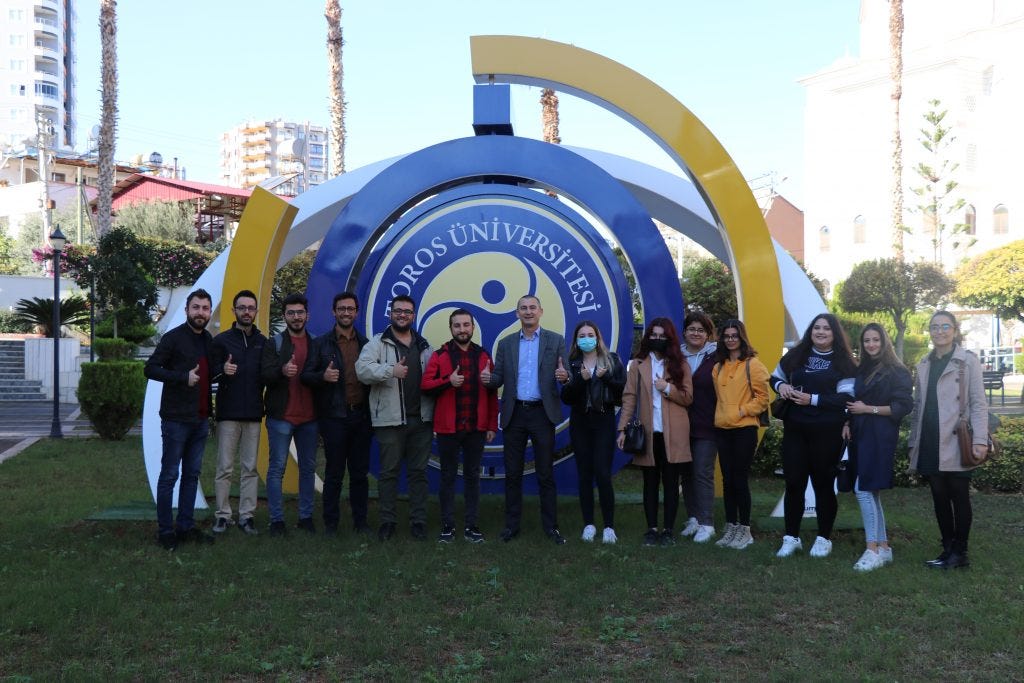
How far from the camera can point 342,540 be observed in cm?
738

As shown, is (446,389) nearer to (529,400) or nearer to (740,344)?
(529,400)

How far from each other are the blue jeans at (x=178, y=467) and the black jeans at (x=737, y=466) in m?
3.79

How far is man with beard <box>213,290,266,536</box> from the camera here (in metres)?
7.51

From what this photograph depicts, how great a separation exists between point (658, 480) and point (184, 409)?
137 inches

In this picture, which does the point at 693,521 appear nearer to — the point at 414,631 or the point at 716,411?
the point at 716,411

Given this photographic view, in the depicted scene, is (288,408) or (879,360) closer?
(879,360)

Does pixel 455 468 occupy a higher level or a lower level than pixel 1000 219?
lower

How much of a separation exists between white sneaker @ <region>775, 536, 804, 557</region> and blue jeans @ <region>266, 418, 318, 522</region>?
3.48m

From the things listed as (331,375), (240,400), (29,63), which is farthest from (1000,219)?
(29,63)

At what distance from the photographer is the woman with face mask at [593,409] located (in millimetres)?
7340

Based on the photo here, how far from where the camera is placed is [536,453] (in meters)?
7.57

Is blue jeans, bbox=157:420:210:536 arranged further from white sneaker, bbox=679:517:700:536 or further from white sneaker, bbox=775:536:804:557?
white sneaker, bbox=775:536:804:557

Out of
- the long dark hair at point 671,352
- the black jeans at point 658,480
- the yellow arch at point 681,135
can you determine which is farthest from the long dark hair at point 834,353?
the yellow arch at point 681,135

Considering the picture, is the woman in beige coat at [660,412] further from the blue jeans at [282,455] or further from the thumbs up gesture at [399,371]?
the blue jeans at [282,455]
